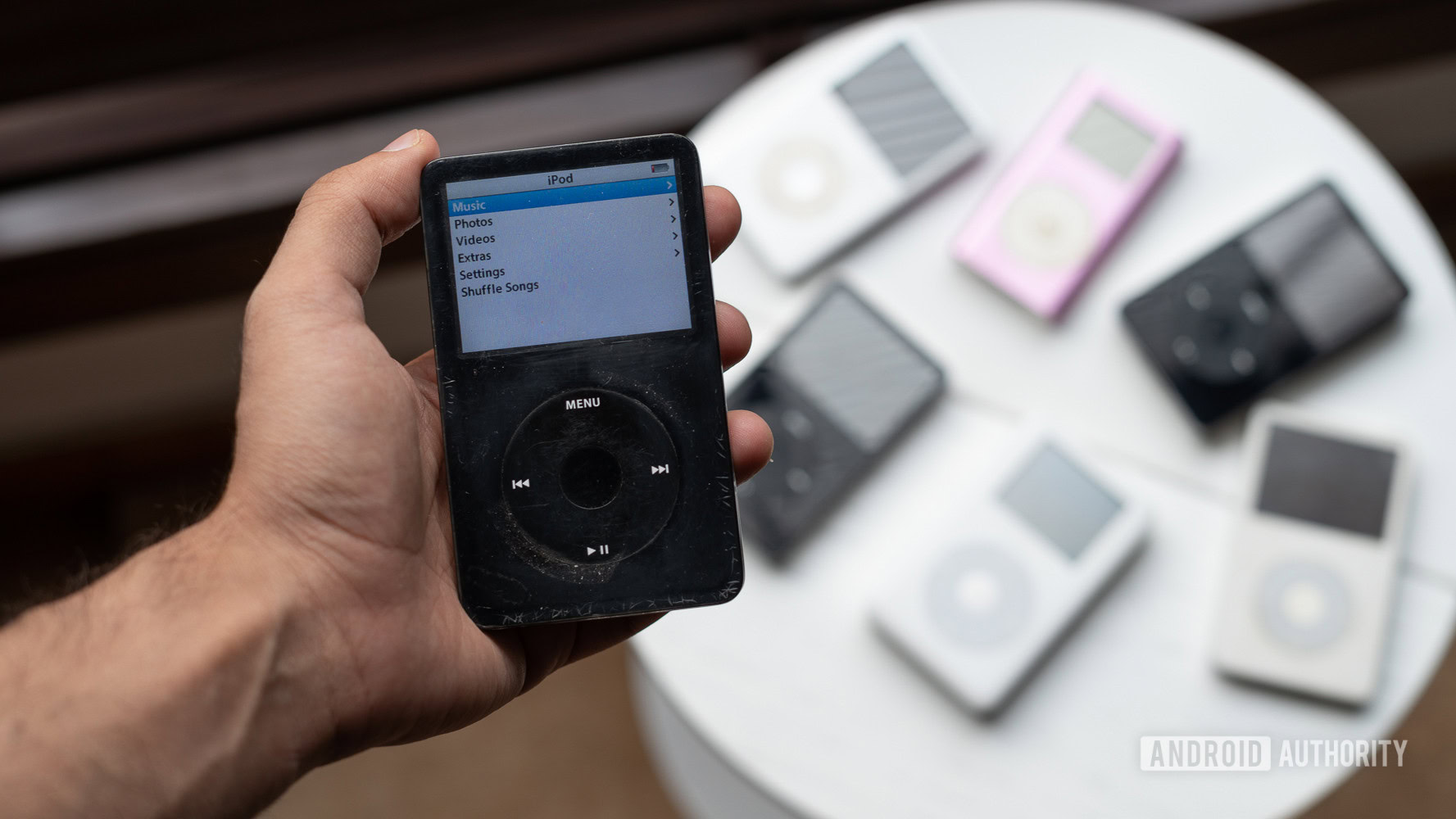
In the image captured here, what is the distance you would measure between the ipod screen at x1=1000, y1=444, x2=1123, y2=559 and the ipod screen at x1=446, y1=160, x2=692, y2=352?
0.97 feet

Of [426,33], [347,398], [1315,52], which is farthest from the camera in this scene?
[1315,52]

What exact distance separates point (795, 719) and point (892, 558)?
133mm

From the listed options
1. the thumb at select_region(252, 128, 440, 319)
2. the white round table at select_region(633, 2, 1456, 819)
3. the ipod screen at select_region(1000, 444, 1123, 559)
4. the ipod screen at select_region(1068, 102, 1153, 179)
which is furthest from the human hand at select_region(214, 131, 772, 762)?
the ipod screen at select_region(1068, 102, 1153, 179)

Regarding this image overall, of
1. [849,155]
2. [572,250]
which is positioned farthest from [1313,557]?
[572,250]

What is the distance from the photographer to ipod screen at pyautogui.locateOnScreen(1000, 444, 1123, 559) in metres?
0.67

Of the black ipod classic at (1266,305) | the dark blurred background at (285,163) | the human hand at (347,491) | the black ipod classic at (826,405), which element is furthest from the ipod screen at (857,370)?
the dark blurred background at (285,163)

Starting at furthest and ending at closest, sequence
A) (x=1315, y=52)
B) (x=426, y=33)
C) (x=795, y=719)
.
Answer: (x=1315, y=52) < (x=426, y=33) < (x=795, y=719)

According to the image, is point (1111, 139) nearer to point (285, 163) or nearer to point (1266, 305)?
point (1266, 305)

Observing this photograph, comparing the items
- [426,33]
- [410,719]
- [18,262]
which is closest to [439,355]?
[410,719]

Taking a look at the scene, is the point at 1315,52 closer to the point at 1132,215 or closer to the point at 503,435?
the point at 1132,215

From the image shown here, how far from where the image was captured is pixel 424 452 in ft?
1.82

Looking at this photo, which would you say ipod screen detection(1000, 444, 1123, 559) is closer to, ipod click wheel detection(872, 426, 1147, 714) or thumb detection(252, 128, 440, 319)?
ipod click wheel detection(872, 426, 1147, 714)

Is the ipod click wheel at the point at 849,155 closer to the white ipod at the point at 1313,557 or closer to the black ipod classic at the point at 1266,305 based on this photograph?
the black ipod classic at the point at 1266,305

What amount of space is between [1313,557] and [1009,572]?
8.2 inches
